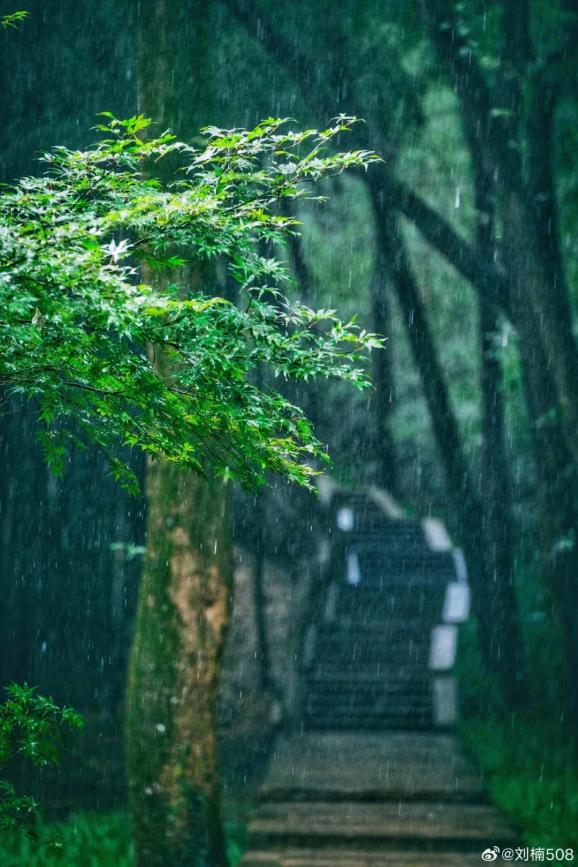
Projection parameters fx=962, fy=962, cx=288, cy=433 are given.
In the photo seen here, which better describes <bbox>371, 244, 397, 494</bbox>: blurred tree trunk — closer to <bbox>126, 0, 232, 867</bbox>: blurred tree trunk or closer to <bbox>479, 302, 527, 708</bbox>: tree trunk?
<bbox>479, 302, 527, 708</bbox>: tree trunk

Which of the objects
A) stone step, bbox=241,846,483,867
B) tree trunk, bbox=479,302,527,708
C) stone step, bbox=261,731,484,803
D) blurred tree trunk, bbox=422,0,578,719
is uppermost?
blurred tree trunk, bbox=422,0,578,719

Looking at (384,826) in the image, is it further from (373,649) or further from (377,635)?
(377,635)

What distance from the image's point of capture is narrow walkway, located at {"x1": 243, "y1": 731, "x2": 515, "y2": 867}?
27.4 feet

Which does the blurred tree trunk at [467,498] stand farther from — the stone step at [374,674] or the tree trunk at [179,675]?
the tree trunk at [179,675]

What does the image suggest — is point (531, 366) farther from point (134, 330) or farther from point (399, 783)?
point (134, 330)

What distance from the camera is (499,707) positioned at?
614 inches

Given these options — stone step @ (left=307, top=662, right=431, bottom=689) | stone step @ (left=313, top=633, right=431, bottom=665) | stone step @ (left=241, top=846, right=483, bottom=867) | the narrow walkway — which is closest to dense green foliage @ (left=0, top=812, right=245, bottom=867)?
the narrow walkway

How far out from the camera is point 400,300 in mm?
12812

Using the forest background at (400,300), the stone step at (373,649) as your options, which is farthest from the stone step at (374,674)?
the forest background at (400,300)

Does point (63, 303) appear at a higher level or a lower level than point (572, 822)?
higher

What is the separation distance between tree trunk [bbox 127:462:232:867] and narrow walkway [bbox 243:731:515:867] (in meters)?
0.65

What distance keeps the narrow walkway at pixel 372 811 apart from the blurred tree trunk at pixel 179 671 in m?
0.68

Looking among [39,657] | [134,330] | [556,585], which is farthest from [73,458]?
[134,330]

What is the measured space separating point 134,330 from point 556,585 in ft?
28.2
